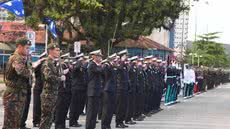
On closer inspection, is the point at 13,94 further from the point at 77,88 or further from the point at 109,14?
the point at 109,14

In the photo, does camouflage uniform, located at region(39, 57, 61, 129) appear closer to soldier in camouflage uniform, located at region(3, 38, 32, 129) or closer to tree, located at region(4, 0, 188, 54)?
soldier in camouflage uniform, located at region(3, 38, 32, 129)

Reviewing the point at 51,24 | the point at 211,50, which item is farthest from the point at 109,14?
the point at 211,50

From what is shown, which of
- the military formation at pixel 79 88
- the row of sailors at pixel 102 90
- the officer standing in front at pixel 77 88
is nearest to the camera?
the military formation at pixel 79 88

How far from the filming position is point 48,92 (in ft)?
38.1

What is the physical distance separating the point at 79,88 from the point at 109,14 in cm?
2137

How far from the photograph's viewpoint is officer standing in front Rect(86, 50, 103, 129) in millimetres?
13969

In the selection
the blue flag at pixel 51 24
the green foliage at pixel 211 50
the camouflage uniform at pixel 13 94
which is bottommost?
the camouflage uniform at pixel 13 94

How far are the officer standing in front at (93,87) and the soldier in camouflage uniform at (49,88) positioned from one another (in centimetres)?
225

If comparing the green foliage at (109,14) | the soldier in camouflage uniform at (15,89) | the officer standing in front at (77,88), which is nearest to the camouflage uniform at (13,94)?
the soldier in camouflage uniform at (15,89)

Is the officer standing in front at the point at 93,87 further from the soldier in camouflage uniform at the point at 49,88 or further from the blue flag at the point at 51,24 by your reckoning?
the blue flag at the point at 51,24

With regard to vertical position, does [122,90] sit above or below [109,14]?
below

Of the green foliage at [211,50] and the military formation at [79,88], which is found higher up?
the green foliage at [211,50]

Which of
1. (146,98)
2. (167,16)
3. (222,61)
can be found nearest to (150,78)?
(146,98)

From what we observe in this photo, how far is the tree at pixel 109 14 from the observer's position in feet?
116
